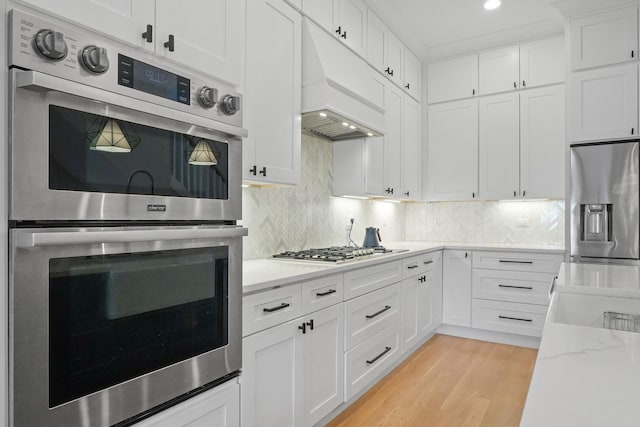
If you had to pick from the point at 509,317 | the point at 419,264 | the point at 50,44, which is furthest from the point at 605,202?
the point at 50,44

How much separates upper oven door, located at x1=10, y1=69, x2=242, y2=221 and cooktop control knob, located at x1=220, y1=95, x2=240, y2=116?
0.24 ft

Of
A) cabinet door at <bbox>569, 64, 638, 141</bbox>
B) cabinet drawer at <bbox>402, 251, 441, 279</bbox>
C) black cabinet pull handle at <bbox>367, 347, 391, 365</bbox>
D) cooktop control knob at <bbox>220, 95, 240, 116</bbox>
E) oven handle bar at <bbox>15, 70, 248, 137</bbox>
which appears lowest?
black cabinet pull handle at <bbox>367, 347, 391, 365</bbox>

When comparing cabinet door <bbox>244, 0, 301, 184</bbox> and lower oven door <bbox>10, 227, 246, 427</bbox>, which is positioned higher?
cabinet door <bbox>244, 0, 301, 184</bbox>

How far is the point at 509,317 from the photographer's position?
376cm

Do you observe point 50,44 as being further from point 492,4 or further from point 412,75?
point 412,75

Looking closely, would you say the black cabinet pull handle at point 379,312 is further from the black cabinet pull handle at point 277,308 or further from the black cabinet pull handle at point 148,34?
the black cabinet pull handle at point 148,34

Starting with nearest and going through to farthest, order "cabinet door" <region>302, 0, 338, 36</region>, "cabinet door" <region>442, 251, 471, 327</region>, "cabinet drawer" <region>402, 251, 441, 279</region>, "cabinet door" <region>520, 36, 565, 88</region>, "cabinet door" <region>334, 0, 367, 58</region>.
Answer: "cabinet door" <region>302, 0, 338, 36</region> < "cabinet door" <region>334, 0, 367, 58</region> < "cabinet drawer" <region>402, 251, 441, 279</region> < "cabinet door" <region>520, 36, 565, 88</region> < "cabinet door" <region>442, 251, 471, 327</region>

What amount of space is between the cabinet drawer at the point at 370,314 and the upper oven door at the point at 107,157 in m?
1.21

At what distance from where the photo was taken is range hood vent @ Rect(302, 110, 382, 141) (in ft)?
8.56

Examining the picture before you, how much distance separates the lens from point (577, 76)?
3.48m

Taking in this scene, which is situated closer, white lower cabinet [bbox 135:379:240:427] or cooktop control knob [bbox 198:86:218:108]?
white lower cabinet [bbox 135:379:240:427]

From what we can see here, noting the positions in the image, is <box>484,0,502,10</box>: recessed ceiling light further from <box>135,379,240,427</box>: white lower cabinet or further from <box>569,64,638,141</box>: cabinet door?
<box>135,379,240,427</box>: white lower cabinet

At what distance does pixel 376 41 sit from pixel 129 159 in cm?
272

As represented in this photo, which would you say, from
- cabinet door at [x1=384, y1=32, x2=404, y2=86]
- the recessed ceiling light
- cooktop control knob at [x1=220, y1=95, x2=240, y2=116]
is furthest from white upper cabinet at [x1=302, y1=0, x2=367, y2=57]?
cooktop control knob at [x1=220, y1=95, x2=240, y2=116]
